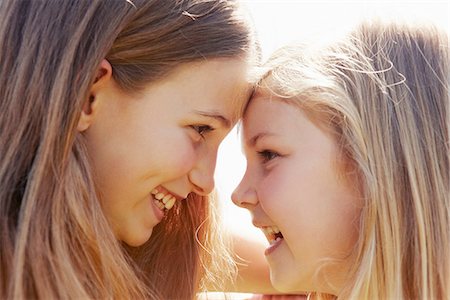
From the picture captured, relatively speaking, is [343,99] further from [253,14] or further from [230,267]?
[230,267]

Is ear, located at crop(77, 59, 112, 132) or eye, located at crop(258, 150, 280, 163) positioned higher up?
ear, located at crop(77, 59, 112, 132)

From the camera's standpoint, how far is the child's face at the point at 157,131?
1874 mm

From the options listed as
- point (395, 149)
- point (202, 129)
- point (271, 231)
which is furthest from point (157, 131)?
point (395, 149)

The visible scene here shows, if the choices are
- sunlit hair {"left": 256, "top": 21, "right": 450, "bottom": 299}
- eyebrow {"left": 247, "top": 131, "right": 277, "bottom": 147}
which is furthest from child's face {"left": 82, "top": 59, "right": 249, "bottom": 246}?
sunlit hair {"left": 256, "top": 21, "right": 450, "bottom": 299}

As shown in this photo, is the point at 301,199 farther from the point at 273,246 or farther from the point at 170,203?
the point at 170,203

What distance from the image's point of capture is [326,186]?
6.49 feet

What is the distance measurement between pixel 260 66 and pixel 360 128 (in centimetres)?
34

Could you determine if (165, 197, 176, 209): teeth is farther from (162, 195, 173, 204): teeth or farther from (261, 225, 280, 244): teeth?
(261, 225, 280, 244): teeth

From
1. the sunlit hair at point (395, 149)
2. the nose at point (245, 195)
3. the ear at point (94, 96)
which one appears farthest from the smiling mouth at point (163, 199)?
the sunlit hair at point (395, 149)

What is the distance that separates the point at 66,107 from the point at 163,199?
0.45 metres

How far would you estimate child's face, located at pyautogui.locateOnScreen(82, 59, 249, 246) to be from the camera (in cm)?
187

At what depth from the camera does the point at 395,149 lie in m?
1.93

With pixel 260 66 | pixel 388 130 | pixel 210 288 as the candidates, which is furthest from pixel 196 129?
pixel 210 288

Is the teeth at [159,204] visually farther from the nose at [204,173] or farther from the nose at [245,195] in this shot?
the nose at [245,195]
